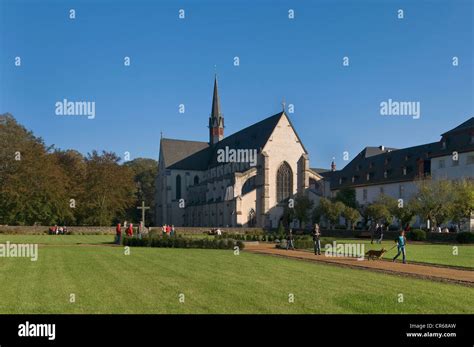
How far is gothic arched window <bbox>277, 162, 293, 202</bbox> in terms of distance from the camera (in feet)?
256

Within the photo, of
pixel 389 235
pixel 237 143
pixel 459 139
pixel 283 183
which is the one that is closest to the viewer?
pixel 389 235

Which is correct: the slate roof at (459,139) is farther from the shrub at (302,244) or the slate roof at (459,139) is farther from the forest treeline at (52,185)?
the forest treeline at (52,185)

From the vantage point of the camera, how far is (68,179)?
2815 inches

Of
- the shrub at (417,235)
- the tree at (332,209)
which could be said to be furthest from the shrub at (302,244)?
the tree at (332,209)

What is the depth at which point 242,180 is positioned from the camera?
254ft

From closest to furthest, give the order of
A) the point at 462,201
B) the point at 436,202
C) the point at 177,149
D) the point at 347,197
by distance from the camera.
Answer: the point at 462,201 → the point at 436,202 → the point at 347,197 → the point at 177,149

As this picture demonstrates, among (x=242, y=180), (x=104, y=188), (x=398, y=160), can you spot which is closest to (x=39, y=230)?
(x=104, y=188)

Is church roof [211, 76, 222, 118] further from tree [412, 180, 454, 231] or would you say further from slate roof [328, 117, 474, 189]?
tree [412, 180, 454, 231]

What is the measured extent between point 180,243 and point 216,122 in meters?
72.2

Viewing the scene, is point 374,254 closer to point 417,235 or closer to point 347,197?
point 417,235

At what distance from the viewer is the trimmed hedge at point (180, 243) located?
108 feet

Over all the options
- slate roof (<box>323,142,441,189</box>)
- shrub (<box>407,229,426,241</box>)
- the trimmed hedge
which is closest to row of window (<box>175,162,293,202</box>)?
slate roof (<box>323,142,441,189</box>)
